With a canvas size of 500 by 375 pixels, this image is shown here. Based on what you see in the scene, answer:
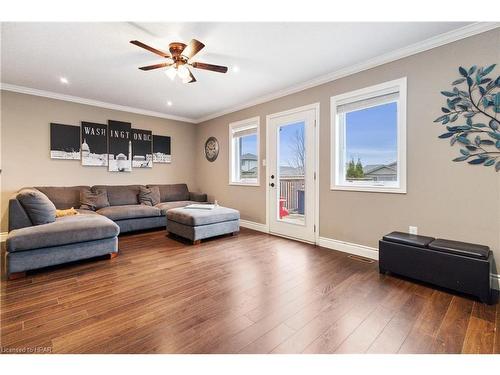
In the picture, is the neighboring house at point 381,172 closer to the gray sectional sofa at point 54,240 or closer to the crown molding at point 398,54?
the crown molding at point 398,54

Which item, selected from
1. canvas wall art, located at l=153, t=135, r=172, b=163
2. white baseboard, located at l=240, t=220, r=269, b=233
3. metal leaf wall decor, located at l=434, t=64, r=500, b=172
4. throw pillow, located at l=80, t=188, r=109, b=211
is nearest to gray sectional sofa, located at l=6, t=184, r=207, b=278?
throw pillow, located at l=80, t=188, r=109, b=211

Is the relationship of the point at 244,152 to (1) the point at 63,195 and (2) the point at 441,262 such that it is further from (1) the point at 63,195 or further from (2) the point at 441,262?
(2) the point at 441,262

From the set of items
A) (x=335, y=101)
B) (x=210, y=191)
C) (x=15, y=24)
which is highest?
(x=15, y=24)

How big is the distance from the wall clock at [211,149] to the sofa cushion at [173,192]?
0.93 meters

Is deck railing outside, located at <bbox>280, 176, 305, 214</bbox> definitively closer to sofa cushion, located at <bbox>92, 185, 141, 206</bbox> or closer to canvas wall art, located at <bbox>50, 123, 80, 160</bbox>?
sofa cushion, located at <bbox>92, 185, 141, 206</bbox>

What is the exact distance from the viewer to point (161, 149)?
5.60 meters

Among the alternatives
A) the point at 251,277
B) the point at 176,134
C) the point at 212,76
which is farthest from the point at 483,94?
the point at 176,134

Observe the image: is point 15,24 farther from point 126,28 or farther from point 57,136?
point 57,136

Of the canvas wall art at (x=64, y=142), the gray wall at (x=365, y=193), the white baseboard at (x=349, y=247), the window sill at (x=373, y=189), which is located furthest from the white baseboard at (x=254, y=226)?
the canvas wall art at (x=64, y=142)

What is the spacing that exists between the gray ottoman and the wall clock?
1.82m

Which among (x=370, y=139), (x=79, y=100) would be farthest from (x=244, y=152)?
(x=79, y=100)

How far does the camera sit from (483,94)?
227 cm
